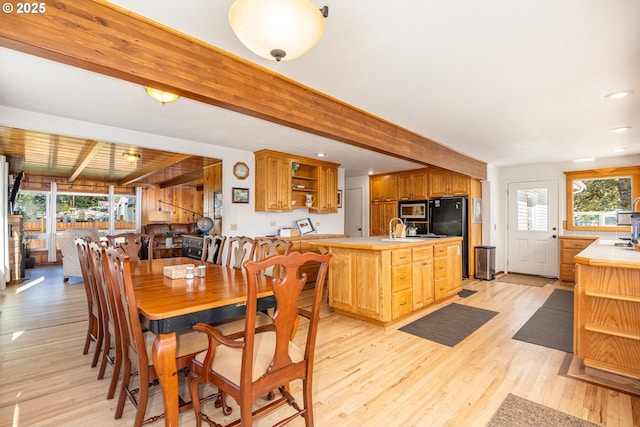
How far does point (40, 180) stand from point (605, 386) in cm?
1131

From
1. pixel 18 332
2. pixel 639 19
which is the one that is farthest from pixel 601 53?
pixel 18 332

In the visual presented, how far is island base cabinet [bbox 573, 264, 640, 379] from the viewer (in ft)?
7.61

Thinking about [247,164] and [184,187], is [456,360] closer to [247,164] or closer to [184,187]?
[247,164]

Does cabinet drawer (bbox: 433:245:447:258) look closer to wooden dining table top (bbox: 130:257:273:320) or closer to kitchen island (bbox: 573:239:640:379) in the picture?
kitchen island (bbox: 573:239:640:379)

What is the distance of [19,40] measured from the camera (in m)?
1.35

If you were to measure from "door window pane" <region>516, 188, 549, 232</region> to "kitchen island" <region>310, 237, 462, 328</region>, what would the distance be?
3.59m

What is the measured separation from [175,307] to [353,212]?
6521 mm

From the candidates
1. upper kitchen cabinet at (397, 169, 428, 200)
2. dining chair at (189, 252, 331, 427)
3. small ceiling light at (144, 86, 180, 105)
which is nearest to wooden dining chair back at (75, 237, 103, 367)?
small ceiling light at (144, 86, 180, 105)

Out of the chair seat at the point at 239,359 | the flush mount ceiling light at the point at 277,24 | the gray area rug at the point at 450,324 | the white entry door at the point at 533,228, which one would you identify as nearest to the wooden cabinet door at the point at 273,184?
the gray area rug at the point at 450,324

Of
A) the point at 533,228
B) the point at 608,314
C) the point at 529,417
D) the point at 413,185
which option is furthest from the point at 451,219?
the point at 529,417

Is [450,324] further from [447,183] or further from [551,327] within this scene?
[447,183]

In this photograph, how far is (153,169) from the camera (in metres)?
6.53

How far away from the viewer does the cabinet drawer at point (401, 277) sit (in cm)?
348

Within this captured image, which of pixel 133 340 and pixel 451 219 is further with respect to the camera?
pixel 451 219
